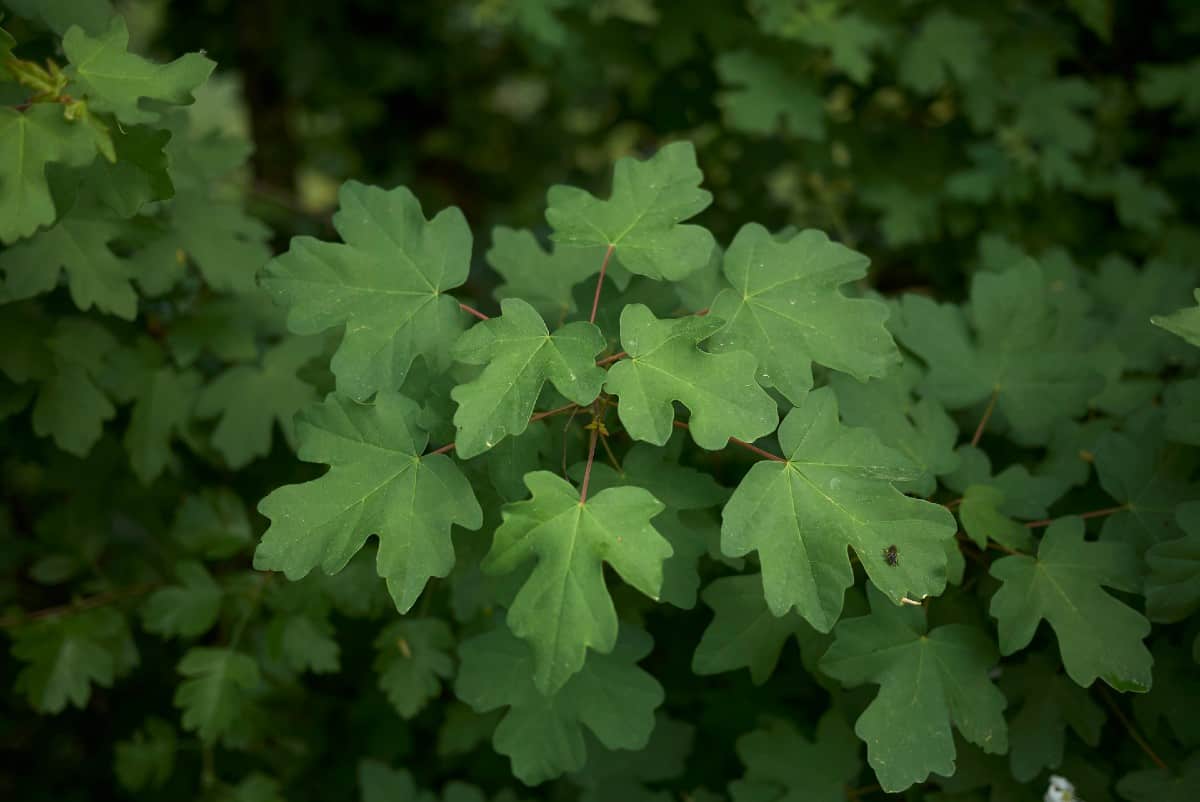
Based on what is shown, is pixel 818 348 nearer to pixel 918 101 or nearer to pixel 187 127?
pixel 187 127

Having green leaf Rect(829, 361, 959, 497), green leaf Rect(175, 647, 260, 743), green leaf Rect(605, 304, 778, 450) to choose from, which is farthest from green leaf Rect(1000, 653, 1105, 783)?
green leaf Rect(175, 647, 260, 743)

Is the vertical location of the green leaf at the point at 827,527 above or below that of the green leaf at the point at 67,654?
above

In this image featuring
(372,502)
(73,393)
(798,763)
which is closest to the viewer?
(372,502)

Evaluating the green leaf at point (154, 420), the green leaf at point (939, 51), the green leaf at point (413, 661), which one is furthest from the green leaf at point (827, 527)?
the green leaf at point (939, 51)

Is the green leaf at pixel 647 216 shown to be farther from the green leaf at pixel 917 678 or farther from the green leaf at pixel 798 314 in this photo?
the green leaf at pixel 917 678

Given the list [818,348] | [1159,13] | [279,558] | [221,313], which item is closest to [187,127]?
[221,313]

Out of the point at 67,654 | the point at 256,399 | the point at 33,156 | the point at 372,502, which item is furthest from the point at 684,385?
the point at 67,654

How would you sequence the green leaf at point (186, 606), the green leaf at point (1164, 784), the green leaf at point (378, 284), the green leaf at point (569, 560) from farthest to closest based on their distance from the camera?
the green leaf at point (186, 606), the green leaf at point (1164, 784), the green leaf at point (378, 284), the green leaf at point (569, 560)

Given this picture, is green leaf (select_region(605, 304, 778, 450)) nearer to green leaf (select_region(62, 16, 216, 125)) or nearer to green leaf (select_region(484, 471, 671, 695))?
green leaf (select_region(484, 471, 671, 695))

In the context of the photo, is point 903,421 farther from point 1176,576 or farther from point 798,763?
point 798,763
